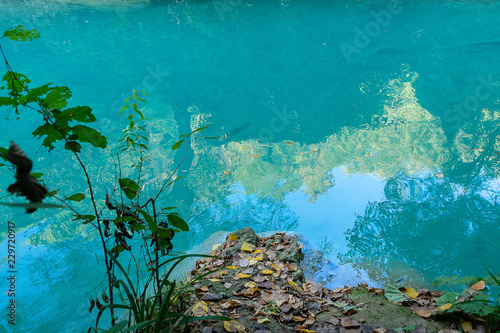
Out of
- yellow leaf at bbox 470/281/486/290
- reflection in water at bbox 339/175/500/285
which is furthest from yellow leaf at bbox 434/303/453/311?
reflection in water at bbox 339/175/500/285

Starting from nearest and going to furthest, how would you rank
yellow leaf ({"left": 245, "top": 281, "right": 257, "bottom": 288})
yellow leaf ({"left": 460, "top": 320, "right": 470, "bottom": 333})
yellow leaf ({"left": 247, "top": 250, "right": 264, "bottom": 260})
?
yellow leaf ({"left": 460, "top": 320, "right": 470, "bottom": 333}), yellow leaf ({"left": 245, "top": 281, "right": 257, "bottom": 288}), yellow leaf ({"left": 247, "top": 250, "right": 264, "bottom": 260})

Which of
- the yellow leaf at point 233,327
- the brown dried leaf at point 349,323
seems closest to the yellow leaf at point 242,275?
the yellow leaf at point 233,327

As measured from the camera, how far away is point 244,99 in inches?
223

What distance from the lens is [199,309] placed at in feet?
6.23

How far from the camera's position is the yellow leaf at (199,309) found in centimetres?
186

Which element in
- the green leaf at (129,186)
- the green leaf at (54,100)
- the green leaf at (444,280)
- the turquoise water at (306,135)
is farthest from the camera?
the turquoise water at (306,135)

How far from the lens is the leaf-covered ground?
1776 mm

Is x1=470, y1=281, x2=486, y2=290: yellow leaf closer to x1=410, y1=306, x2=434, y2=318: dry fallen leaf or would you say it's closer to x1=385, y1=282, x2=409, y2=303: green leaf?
x1=410, y1=306, x2=434, y2=318: dry fallen leaf

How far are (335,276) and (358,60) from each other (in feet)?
16.2

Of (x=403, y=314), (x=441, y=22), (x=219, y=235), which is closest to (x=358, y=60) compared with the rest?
(x=441, y=22)

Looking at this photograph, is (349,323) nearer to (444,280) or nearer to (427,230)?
(444,280)

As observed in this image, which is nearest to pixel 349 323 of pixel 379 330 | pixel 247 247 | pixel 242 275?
pixel 379 330

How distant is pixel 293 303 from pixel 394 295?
53 centimetres

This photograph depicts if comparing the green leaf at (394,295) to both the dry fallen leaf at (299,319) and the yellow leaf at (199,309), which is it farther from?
the yellow leaf at (199,309)
